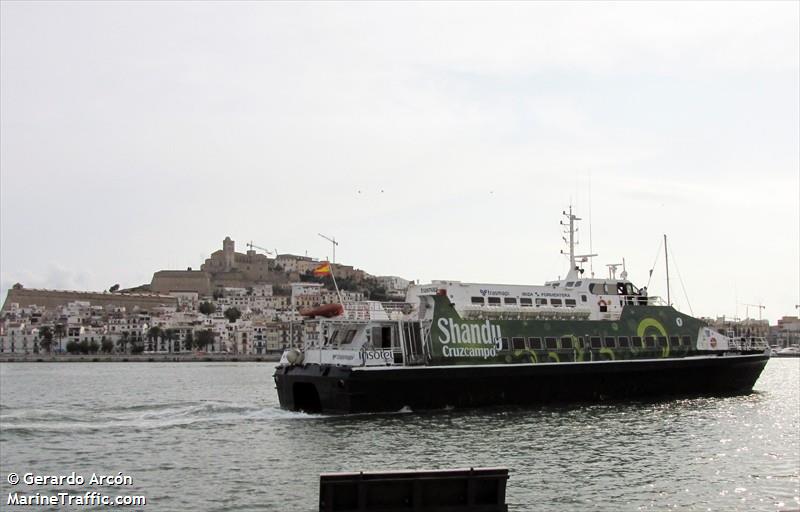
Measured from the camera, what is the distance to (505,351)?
32719 mm

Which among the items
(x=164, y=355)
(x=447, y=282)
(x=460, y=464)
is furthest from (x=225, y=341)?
(x=460, y=464)

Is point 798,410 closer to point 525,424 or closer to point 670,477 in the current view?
point 525,424

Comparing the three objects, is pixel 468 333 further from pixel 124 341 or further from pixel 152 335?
pixel 124 341

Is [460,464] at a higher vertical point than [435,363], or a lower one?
lower

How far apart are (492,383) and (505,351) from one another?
1776mm

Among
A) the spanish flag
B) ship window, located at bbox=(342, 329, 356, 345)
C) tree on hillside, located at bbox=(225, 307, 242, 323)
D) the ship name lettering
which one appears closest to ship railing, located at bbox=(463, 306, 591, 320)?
the ship name lettering

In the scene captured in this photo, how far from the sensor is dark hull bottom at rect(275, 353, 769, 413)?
29.0m

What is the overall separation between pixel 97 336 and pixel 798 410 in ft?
459

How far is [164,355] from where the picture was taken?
14388cm

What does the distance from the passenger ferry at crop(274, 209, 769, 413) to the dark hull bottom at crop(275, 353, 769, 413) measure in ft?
0.12

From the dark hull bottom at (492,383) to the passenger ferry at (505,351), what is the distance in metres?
0.04

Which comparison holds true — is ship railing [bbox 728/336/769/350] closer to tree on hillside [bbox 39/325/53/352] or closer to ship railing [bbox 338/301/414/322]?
ship railing [bbox 338/301/414/322]

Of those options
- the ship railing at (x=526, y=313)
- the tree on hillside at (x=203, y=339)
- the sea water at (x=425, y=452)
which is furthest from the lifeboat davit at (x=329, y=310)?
the tree on hillside at (x=203, y=339)

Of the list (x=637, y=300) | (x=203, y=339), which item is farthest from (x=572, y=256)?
(x=203, y=339)
